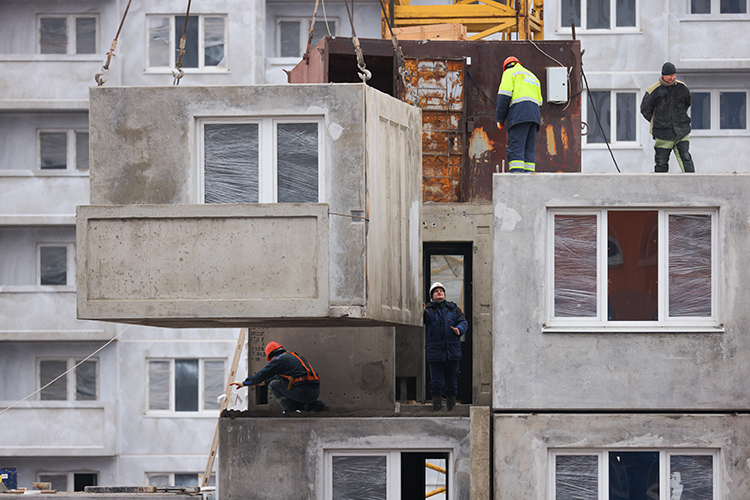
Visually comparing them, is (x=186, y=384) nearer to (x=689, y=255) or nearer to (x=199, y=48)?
(x=199, y=48)

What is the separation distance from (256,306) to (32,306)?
2015cm

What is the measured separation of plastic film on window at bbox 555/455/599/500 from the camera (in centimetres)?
1322

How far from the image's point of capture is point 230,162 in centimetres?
1397

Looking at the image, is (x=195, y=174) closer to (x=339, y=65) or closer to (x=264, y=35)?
(x=339, y=65)

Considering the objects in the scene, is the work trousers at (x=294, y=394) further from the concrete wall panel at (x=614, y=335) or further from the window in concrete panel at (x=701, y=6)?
the window in concrete panel at (x=701, y=6)

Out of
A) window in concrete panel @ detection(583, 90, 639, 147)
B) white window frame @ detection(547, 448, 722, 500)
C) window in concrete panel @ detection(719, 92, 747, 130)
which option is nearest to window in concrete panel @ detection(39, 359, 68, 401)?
window in concrete panel @ detection(583, 90, 639, 147)

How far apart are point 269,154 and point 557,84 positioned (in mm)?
6659

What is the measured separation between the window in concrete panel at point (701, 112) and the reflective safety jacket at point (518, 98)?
57.1ft

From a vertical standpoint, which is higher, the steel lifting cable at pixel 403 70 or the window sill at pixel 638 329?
the steel lifting cable at pixel 403 70

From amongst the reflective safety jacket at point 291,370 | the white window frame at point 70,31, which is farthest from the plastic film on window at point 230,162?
the white window frame at point 70,31

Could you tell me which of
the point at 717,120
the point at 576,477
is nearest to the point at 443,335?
the point at 576,477

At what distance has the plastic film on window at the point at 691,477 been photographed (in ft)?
43.2

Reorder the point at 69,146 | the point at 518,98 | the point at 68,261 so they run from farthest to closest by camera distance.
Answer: the point at 69,146 < the point at 68,261 < the point at 518,98

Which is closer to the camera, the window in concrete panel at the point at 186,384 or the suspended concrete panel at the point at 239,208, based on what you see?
the suspended concrete panel at the point at 239,208
